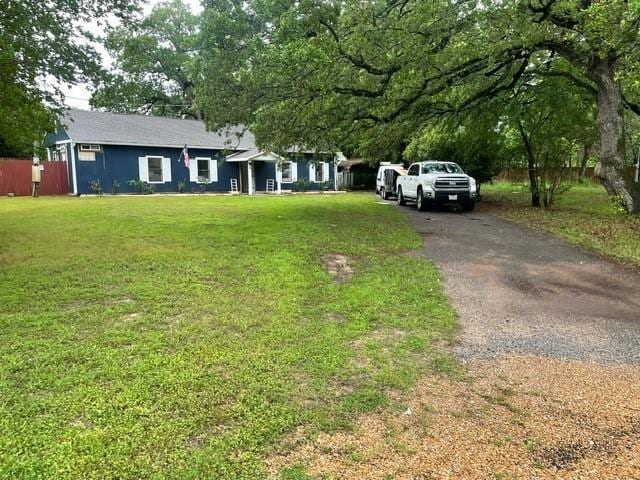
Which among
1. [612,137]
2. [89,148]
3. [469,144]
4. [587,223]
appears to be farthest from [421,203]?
[89,148]

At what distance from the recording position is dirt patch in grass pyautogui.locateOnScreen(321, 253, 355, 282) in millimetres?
6785

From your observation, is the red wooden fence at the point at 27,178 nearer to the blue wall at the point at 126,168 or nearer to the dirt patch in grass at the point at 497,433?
the blue wall at the point at 126,168

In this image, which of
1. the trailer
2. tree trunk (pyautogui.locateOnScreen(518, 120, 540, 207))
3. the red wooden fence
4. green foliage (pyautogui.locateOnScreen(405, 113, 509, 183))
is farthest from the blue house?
tree trunk (pyautogui.locateOnScreen(518, 120, 540, 207))

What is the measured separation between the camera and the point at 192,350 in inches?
155

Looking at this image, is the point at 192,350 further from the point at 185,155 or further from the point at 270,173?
the point at 270,173

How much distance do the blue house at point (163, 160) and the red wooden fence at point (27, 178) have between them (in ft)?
1.72

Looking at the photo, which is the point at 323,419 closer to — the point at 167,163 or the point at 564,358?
the point at 564,358

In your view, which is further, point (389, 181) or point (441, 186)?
point (389, 181)

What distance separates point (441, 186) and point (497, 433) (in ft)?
43.6

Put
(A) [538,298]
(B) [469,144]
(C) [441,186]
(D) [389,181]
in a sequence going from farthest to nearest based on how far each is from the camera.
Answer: (D) [389,181] < (B) [469,144] < (C) [441,186] < (A) [538,298]

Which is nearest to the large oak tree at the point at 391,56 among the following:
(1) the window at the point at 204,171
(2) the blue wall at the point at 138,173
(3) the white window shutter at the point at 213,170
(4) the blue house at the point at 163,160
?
(4) the blue house at the point at 163,160

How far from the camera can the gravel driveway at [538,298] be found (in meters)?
4.30

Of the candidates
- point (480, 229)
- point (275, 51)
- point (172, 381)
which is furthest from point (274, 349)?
point (480, 229)

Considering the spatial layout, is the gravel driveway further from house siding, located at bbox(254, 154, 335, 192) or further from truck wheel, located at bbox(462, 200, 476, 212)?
house siding, located at bbox(254, 154, 335, 192)
